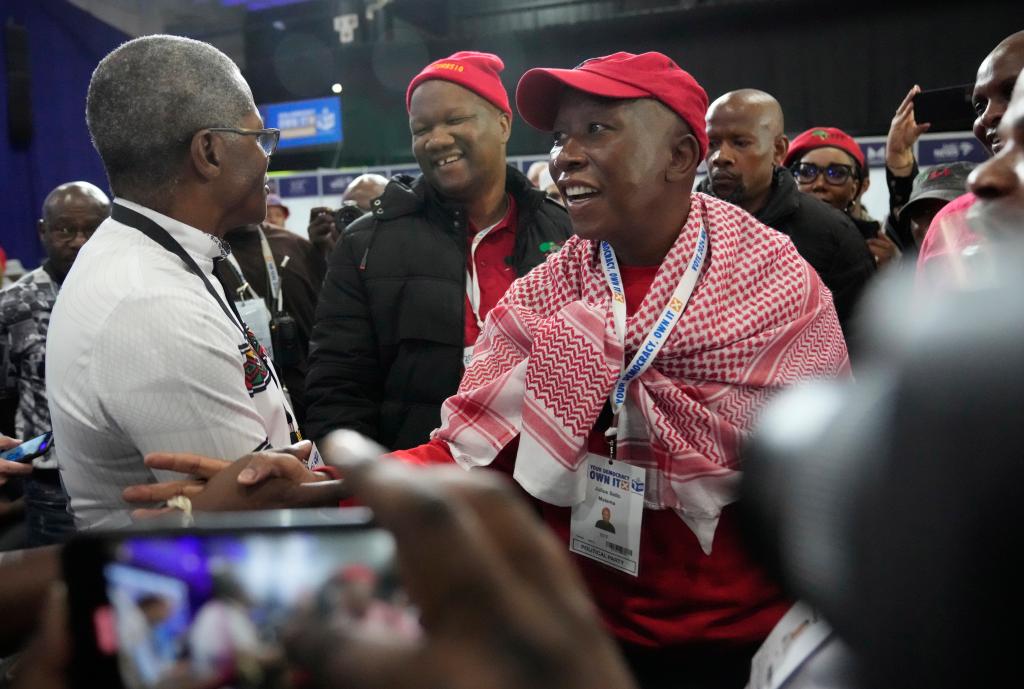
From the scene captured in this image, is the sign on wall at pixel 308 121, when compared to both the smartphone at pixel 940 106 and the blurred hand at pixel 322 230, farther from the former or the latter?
the smartphone at pixel 940 106

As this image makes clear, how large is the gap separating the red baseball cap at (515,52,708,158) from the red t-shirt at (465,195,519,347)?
793mm

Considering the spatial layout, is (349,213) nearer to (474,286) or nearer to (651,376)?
(474,286)

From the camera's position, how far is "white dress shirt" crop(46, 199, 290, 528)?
1.34 metres

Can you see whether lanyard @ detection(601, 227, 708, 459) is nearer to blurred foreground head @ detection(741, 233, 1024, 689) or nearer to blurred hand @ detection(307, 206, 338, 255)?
blurred foreground head @ detection(741, 233, 1024, 689)

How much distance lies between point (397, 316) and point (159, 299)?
116 centimetres

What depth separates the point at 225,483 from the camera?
1268mm

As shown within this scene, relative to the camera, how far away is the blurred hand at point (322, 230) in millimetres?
4617

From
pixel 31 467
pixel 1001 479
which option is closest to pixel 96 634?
pixel 1001 479

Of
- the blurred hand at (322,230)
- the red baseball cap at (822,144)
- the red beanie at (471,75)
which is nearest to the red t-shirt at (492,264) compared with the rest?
the red beanie at (471,75)

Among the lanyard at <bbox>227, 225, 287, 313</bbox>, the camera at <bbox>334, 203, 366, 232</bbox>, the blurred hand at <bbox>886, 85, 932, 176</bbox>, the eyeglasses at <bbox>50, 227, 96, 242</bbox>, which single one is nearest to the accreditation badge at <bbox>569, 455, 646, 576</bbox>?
the lanyard at <bbox>227, 225, 287, 313</bbox>

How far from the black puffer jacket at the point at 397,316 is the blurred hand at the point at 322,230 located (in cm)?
204

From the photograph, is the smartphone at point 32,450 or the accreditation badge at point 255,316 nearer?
the smartphone at point 32,450

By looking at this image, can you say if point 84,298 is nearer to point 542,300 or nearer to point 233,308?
point 233,308

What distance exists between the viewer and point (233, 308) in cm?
171
